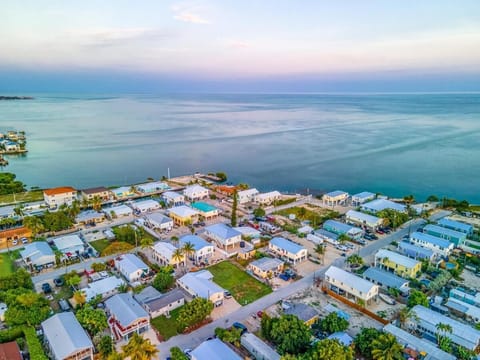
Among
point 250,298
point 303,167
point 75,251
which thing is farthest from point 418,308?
point 303,167

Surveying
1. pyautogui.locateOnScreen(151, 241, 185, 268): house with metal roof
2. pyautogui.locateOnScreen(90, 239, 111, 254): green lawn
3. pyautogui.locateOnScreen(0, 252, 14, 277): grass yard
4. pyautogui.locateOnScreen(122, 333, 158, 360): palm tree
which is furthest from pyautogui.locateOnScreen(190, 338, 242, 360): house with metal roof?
pyautogui.locateOnScreen(0, 252, 14, 277): grass yard

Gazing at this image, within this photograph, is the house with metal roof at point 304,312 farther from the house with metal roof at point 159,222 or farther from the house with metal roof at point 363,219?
the house with metal roof at point 159,222

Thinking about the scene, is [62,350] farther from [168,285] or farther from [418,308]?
[418,308]

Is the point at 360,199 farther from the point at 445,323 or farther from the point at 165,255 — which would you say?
the point at 165,255

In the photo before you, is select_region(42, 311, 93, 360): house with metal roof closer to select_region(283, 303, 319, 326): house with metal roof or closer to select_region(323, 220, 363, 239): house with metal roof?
select_region(283, 303, 319, 326): house with metal roof

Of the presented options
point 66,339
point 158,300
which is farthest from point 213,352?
point 66,339

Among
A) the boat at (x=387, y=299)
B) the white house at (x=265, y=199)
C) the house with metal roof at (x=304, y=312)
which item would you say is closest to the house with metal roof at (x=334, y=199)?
the white house at (x=265, y=199)
